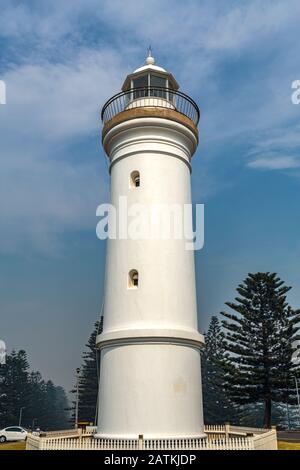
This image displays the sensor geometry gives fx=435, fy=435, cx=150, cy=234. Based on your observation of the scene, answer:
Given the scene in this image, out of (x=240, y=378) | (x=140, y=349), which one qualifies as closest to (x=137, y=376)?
(x=140, y=349)

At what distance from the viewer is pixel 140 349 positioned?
505 inches

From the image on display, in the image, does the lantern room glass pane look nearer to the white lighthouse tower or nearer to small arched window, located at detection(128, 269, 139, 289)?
the white lighthouse tower

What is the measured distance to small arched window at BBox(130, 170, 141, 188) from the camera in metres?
15.0

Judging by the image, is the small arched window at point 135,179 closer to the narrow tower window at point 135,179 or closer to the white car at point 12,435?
the narrow tower window at point 135,179

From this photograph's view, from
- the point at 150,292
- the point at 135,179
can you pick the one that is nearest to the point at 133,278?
the point at 150,292

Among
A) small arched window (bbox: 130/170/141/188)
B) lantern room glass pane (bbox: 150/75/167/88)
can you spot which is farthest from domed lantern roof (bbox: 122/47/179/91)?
small arched window (bbox: 130/170/141/188)

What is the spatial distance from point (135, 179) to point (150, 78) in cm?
420

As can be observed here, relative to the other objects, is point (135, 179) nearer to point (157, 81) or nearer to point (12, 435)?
point (157, 81)

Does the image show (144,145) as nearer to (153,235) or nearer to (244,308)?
(153,235)

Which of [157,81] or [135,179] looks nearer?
[135,179]

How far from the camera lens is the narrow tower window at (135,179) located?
1501 centimetres

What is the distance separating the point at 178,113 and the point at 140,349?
8117mm

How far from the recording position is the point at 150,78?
1642 cm

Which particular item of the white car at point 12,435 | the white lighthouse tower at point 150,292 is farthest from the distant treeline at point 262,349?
the white lighthouse tower at point 150,292
